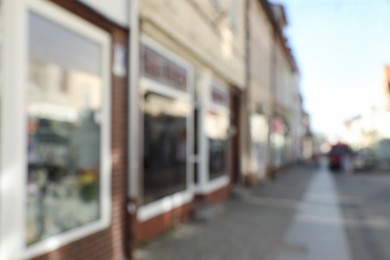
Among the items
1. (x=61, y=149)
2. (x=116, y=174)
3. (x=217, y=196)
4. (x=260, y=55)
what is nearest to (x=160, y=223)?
(x=116, y=174)

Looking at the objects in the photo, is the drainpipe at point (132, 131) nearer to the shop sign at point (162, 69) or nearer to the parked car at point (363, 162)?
the shop sign at point (162, 69)

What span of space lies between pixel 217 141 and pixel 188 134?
3.03 m

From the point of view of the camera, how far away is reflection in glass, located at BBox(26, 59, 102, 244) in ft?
15.7

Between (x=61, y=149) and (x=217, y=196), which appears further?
(x=217, y=196)

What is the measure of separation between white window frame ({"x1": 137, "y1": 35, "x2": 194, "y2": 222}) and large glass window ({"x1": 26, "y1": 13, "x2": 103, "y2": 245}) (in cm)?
157

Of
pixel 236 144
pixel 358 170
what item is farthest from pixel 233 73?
pixel 358 170

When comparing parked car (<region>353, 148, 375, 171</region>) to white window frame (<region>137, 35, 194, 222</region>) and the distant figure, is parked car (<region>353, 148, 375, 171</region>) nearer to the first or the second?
the distant figure

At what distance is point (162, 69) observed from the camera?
331 inches

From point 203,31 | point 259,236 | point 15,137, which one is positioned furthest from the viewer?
point 203,31

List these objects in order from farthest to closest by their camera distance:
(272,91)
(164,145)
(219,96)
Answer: (272,91), (219,96), (164,145)

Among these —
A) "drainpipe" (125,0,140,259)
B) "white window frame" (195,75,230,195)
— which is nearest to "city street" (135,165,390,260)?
"drainpipe" (125,0,140,259)

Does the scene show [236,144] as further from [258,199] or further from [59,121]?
[59,121]

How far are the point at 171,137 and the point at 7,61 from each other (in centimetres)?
492

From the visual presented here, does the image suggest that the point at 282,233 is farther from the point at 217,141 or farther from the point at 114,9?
the point at 114,9
